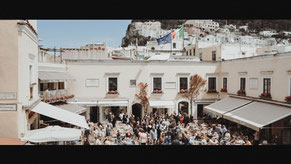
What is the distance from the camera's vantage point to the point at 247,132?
1142cm

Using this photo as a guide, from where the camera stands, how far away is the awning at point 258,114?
978 cm

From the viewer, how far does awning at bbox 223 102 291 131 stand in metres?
9.78

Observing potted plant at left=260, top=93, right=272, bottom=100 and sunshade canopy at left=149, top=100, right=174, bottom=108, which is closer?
potted plant at left=260, top=93, right=272, bottom=100

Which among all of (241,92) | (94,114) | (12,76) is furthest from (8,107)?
(241,92)

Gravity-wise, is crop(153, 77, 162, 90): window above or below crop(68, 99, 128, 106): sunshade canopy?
above

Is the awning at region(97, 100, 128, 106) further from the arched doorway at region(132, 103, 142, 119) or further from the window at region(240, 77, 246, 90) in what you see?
the window at region(240, 77, 246, 90)

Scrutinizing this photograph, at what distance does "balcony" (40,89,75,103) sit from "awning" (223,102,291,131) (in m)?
10.5

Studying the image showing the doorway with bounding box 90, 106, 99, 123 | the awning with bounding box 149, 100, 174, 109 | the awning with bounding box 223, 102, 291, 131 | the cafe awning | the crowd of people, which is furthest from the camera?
the doorway with bounding box 90, 106, 99, 123

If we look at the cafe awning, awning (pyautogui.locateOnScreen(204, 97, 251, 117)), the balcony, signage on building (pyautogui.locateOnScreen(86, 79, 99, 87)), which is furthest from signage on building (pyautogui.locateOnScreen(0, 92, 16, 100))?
awning (pyautogui.locateOnScreen(204, 97, 251, 117))

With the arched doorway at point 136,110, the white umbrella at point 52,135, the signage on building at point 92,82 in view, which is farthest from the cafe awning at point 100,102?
the white umbrella at point 52,135

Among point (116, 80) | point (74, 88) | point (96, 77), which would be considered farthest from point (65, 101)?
point (116, 80)

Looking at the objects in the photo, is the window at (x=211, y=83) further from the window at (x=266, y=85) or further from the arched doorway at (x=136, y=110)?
the arched doorway at (x=136, y=110)
